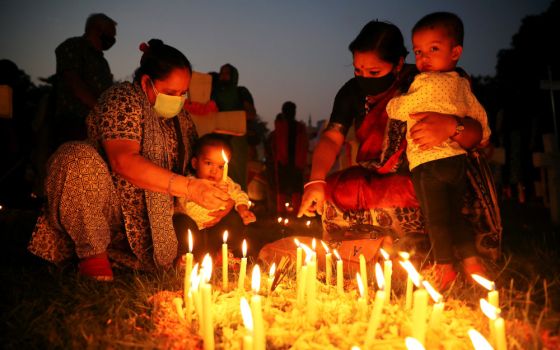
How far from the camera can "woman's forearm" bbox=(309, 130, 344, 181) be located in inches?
142

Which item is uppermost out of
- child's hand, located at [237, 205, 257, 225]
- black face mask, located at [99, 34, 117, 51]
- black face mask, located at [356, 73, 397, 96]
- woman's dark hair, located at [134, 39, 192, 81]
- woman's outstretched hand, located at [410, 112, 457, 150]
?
black face mask, located at [99, 34, 117, 51]

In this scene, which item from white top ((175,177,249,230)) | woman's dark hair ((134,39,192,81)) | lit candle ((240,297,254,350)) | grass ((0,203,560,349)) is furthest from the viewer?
white top ((175,177,249,230))

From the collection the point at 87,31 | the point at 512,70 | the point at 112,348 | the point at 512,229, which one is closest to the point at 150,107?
the point at 112,348

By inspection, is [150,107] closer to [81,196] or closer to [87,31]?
[81,196]

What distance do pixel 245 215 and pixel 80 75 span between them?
2508 millimetres

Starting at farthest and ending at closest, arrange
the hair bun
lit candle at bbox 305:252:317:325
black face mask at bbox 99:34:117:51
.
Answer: black face mask at bbox 99:34:117:51 → the hair bun → lit candle at bbox 305:252:317:325

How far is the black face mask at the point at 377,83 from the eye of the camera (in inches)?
135

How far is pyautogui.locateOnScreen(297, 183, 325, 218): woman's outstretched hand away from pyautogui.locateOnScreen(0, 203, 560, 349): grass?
905 mm

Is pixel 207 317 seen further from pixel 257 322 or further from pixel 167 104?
pixel 167 104

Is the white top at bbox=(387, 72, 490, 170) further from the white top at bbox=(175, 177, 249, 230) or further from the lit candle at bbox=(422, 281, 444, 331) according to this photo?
the white top at bbox=(175, 177, 249, 230)

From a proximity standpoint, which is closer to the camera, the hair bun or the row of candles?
the row of candles

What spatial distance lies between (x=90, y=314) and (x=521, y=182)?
10.1m

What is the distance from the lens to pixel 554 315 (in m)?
2.09

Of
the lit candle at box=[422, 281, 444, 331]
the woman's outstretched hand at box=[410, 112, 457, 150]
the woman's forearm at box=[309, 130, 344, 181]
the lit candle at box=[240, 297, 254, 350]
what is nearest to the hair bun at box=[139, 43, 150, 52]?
the woman's forearm at box=[309, 130, 344, 181]
